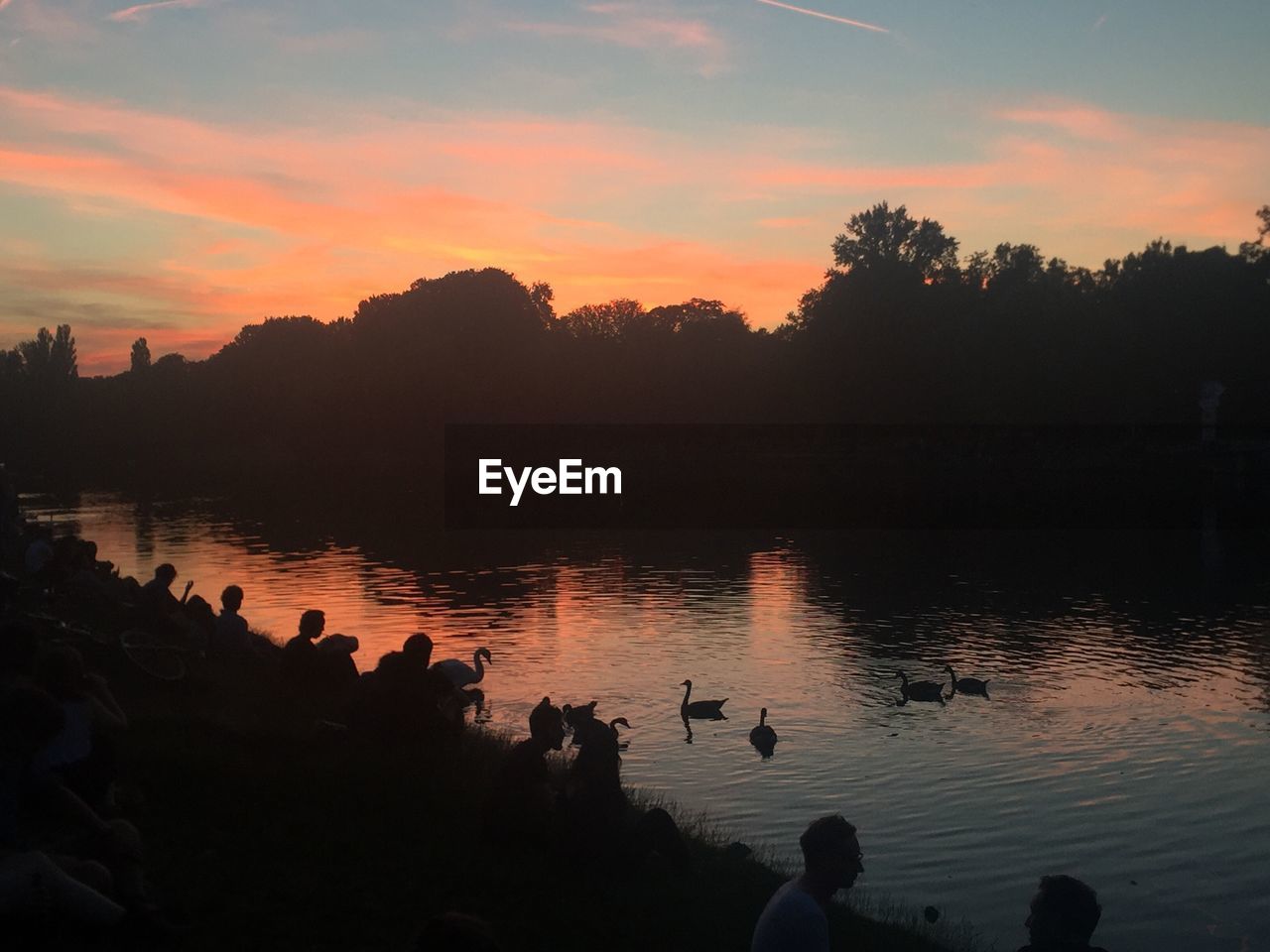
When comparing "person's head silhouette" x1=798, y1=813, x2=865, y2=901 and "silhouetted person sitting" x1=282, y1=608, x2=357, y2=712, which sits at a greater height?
"person's head silhouette" x1=798, y1=813, x2=865, y2=901

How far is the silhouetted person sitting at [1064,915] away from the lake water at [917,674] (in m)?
4.59

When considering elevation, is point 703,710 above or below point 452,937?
below

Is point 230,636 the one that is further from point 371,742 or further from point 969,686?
point 969,686

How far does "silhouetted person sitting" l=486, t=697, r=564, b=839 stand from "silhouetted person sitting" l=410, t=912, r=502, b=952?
6.21 metres

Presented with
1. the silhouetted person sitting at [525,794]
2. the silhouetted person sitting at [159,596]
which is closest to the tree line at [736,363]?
the silhouetted person sitting at [159,596]

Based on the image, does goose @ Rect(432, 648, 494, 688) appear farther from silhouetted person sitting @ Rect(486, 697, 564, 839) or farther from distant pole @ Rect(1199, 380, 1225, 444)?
distant pole @ Rect(1199, 380, 1225, 444)

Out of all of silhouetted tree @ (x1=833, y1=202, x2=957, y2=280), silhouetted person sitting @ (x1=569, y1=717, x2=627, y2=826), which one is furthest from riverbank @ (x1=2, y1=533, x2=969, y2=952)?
silhouetted tree @ (x1=833, y1=202, x2=957, y2=280)

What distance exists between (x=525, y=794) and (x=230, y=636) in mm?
11315

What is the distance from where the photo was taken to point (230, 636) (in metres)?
22.1

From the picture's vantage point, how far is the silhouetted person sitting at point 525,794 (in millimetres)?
12383

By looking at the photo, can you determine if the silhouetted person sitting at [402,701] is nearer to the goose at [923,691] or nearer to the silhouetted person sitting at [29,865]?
the silhouetted person sitting at [29,865]

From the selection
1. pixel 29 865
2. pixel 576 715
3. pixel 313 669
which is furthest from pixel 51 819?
pixel 576 715

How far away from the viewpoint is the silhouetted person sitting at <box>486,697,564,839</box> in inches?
488

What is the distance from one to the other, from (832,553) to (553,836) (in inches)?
1777
